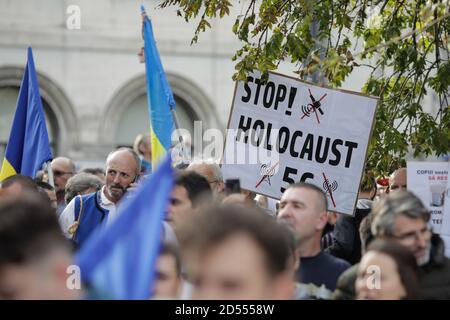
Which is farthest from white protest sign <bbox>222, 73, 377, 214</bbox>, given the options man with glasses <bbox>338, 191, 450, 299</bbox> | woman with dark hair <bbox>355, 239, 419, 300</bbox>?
woman with dark hair <bbox>355, 239, 419, 300</bbox>

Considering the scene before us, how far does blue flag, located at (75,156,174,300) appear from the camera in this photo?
12.0ft

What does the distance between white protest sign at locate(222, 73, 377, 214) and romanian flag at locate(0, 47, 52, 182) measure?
7.88 ft

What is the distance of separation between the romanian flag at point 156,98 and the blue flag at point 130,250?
6.77 m

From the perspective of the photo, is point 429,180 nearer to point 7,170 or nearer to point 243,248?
point 7,170

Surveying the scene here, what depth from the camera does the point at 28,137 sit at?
1116 cm

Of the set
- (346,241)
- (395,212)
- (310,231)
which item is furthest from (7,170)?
(395,212)

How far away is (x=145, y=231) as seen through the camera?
12.3ft

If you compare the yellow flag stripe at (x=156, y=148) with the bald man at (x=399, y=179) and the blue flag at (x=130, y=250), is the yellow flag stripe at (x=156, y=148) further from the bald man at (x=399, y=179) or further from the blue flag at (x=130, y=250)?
the blue flag at (x=130, y=250)

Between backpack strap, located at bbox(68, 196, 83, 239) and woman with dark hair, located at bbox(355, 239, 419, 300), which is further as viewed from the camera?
backpack strap, located at bbox(68, 196, 83, 239)

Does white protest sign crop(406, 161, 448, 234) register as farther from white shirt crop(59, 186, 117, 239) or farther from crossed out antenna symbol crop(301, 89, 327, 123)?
white shirt crop(59, 186, 117, 239)

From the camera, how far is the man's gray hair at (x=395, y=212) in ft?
18.0

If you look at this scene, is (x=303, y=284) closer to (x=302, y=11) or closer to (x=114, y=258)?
(x=114, y=258)

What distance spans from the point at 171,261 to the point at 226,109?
20.1 metres

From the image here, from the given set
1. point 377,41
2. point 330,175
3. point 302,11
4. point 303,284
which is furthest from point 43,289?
point 377,41
